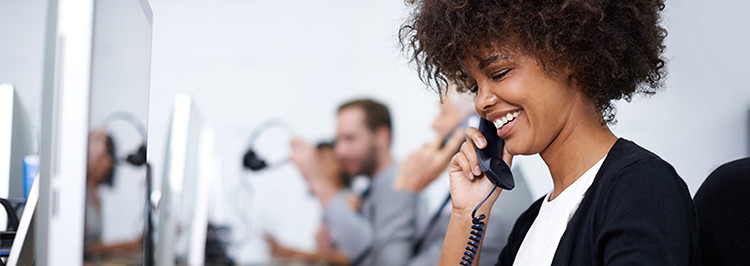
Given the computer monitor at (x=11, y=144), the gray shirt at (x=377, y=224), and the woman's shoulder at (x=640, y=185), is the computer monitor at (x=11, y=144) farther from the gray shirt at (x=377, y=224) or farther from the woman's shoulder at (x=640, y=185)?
the gray shirt at (x=377, y=224)

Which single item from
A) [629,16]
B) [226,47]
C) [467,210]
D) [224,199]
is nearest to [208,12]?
[226,47]

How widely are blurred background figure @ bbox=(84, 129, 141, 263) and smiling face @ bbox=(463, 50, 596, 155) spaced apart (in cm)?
59

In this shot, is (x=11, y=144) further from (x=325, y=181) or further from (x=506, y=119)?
(x=325, y=181)

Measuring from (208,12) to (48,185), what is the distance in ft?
9.87

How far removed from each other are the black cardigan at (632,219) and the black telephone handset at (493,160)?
23 cm

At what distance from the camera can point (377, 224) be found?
3279 millimetres

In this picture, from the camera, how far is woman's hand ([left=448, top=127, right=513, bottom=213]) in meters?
1.20

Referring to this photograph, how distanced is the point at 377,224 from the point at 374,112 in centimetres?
62

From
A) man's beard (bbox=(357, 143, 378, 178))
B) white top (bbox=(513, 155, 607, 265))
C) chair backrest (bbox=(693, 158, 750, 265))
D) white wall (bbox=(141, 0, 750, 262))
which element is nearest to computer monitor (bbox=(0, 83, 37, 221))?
white top (bbox=(513, 155, 607, 265))

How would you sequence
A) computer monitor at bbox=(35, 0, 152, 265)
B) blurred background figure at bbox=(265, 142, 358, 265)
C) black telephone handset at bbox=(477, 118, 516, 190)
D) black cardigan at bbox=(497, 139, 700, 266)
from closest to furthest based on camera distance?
computer monitor at bbox=(35, 0, 152, 265)
black cardigan at bbox=(497, 139, 700, 266)
black telephone handset at bbox=(477, 118, 516, 190)
blurred background figure at bbox=(265, 142, 358, 265)

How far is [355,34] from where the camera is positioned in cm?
337

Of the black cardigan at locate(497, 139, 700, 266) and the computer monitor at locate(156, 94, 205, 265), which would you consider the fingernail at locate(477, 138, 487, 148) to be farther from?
the computer monitor at locate(156, 94, 205, 265)

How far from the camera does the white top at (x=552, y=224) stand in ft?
3.09

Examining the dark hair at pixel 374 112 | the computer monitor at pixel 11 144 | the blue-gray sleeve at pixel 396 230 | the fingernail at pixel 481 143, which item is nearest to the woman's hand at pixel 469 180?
the fingernail at pixel 481 143
